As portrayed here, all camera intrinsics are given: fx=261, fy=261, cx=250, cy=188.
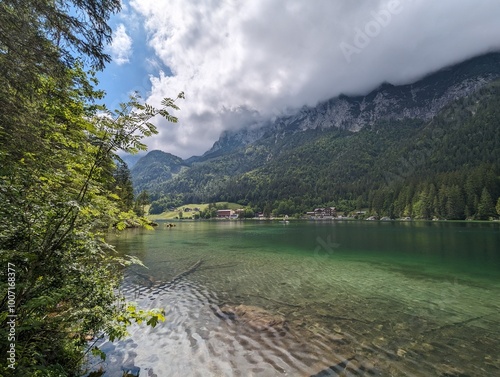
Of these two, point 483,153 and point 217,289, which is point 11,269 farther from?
point 483,153

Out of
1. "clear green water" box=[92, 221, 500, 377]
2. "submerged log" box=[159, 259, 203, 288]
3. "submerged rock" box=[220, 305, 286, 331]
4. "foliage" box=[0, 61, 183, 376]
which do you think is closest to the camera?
"foliage" box=[0, 61, 183, 376]

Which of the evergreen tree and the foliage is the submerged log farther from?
the evergreen tree

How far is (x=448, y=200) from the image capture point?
12731 cm

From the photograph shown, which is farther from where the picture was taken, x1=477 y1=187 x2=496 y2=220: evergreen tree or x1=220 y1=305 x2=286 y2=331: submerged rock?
x1=477 y1=187 x2=496 y2=220: evergreen tree

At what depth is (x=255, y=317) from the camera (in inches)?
535

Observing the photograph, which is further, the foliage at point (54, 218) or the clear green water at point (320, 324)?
the clear green water at point (320, 324)

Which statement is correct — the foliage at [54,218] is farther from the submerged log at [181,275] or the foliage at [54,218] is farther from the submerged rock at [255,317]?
the submerged log at [181,275]

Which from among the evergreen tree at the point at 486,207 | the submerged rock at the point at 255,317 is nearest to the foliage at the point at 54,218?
the submerged rock at the point at 255,317

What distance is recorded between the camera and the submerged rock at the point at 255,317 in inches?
495

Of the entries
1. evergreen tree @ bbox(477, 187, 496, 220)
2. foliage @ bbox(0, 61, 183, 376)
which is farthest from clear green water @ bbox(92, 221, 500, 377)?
evergreen tree @ bbox(477, 187, 496, 220)

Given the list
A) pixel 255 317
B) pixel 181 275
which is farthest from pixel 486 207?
Answer: pixel 255 317

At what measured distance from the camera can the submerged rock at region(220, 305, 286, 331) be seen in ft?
41.3

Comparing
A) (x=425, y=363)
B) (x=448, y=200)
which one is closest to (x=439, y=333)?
(x=425, y=363)

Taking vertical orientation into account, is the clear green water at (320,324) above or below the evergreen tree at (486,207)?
below
